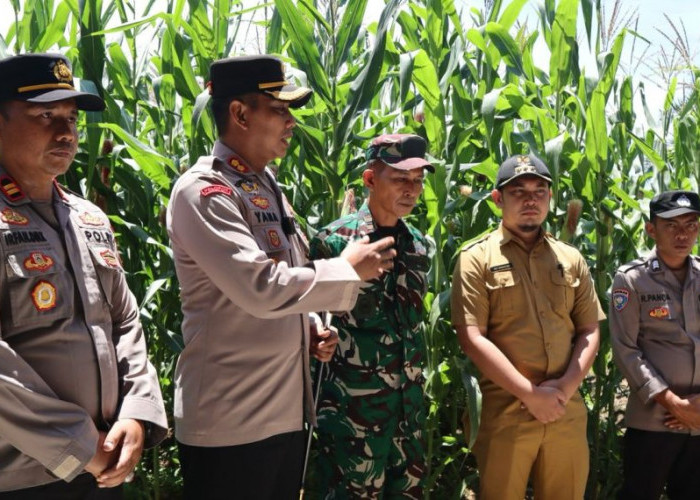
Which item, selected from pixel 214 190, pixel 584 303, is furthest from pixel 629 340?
pixel 214 190

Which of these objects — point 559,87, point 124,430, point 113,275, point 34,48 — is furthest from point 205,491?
point 559,87

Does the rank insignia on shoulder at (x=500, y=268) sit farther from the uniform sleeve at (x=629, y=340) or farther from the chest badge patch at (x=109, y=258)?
the chest badge patch at (x=109, y=258)

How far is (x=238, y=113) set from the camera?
84.2 inches

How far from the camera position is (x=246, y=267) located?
188 centimetres

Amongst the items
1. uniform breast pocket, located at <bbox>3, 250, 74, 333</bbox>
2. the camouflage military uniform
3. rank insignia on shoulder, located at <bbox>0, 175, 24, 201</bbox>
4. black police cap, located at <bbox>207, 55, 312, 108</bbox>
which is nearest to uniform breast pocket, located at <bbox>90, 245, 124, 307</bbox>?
uniform breast pocket, located at <bbox>3, 250, 74, 333</bbox>

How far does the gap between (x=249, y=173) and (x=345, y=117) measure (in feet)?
2.73

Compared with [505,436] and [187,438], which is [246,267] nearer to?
[187,438]

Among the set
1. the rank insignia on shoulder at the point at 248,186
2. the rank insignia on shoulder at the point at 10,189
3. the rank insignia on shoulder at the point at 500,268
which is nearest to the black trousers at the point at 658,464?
the rank insignia on shoulder at the point at 500,268

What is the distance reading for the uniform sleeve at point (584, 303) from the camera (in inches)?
116

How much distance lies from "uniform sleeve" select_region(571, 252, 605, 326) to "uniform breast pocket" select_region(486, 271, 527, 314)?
25 cm

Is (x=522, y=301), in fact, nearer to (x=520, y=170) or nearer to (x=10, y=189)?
(x=520, y=170)

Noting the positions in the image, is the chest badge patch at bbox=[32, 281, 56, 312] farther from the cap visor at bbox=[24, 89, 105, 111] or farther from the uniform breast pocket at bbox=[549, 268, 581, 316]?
the uniform breast pocket at bbox=[549, 268, 581, 316]

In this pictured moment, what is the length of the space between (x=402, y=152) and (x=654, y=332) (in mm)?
1459

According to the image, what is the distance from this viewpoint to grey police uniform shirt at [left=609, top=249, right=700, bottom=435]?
10.4ft
